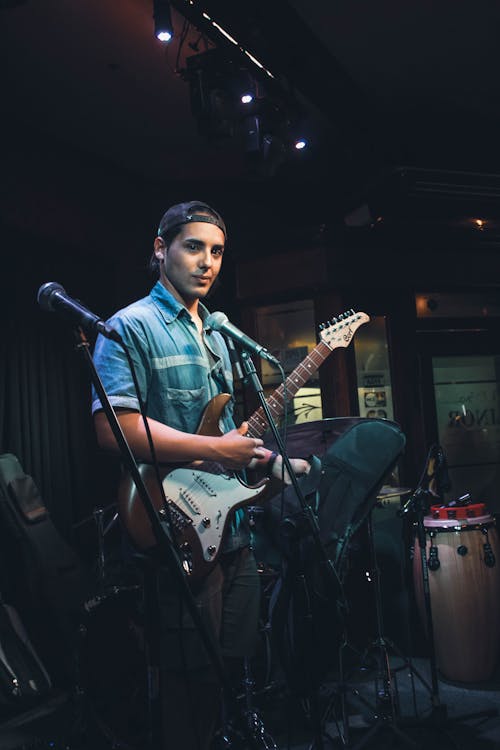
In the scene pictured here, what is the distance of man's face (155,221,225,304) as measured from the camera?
212 cm

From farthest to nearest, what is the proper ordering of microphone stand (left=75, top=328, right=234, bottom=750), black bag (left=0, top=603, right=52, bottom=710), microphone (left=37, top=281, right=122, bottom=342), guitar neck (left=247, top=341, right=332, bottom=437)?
black bag (left=0, top=603, right=52, bottom=710)
guitar neck (left=247, top=341, right=332, bottom=437)
microphone (left=37, top=281, right=122, bottom=342)
microphone stand (left=75, top=328, right=234, bottom=750)

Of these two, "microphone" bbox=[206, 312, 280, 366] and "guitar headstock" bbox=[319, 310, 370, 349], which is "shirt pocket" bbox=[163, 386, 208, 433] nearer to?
"microphone" bbox=[206, 312, 280, 366]

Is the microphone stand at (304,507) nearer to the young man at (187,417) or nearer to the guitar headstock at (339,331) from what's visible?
the young man at (187,417)

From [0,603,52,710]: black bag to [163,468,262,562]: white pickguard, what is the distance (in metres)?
2.20

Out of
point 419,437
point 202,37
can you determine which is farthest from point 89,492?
point 202,37

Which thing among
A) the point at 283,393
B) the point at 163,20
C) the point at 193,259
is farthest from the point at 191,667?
the point at 163,20

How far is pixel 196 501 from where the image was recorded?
1957 millimetres

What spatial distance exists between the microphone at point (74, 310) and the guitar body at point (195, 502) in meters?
0.54

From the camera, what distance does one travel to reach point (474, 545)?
3723 mm

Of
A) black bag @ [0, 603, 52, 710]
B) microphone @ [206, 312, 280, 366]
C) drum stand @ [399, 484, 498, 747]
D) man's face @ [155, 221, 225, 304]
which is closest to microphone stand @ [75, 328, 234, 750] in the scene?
microphone @ [206, 312, 280, 366]

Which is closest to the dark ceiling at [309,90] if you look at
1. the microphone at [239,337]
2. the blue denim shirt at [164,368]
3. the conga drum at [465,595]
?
the blue denim shirt at [164,368]

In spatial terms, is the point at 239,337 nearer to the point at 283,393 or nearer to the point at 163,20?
the point at 283,393

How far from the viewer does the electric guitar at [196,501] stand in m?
1.83

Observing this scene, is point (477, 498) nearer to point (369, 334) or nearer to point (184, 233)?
point (369, 334)
